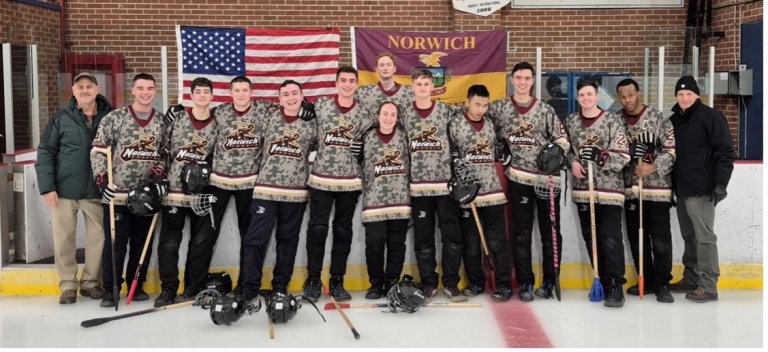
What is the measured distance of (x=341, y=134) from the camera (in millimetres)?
5551

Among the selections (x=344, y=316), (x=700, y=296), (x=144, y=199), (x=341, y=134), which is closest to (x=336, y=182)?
(x=341, y=134)

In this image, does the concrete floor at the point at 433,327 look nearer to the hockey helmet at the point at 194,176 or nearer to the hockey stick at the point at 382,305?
the hockey stick at the point at 382,305

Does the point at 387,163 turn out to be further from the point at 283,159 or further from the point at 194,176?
the point at 194,176

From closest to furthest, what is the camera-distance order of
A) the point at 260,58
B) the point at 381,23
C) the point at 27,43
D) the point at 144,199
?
the point at 144,199
the point at 27,43
the point at 260,58
the point at 381,23

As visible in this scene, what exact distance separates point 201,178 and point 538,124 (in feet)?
7.01

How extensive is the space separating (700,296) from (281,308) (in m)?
2.69

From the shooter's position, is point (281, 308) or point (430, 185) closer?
point (281, 308)

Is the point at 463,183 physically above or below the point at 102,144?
below

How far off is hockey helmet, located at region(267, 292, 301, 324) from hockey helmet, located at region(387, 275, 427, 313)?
2.11ft

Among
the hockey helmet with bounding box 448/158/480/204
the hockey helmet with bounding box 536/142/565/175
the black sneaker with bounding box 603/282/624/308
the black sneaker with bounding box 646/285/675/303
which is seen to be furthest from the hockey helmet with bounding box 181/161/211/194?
the black sneaker with bounding box 646/285/675/303

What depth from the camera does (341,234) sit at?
5645mm

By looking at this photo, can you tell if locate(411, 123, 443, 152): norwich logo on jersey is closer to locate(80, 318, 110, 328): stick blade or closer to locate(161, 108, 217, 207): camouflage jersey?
locate(161, 108, 217, 207): camouflage jersey

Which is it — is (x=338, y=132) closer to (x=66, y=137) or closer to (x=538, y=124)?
(x=538, y=124)

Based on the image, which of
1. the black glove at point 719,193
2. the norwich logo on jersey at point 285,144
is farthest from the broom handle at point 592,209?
the norwich logo on jersey at point 285,144
